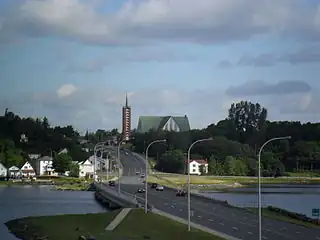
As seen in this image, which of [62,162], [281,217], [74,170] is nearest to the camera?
[281,217]

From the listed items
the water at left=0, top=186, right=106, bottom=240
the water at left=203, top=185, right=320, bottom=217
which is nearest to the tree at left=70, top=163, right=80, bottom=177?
the water at left=203, top=185, right=320, bottom=217

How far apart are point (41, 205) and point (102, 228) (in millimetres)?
43094

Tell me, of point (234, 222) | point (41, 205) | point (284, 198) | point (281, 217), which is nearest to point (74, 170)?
point (284, 198)

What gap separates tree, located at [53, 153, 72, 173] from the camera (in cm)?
19200

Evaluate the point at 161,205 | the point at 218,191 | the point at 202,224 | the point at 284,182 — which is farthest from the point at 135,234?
the point at 284,182

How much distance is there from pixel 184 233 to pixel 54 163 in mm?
141122

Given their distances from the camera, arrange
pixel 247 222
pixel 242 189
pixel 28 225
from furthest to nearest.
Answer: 1. pixel 242 189
2. pixel 28 225
3. pixel 247 222

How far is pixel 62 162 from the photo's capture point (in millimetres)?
193125

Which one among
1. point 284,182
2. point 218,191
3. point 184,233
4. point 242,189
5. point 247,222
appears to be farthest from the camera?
point 284,182

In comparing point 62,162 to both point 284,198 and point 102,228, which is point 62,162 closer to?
point 284,198

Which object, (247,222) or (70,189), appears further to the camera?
(70,189)

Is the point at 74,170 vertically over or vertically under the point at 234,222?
over

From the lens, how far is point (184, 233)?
57000mm

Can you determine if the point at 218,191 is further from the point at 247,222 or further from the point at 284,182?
the point at 247,222
